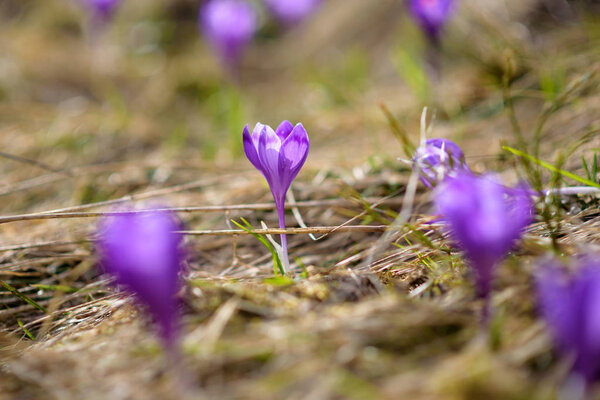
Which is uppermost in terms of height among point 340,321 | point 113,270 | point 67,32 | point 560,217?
point 67,32

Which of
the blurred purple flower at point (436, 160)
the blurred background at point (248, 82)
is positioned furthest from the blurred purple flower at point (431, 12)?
the blurred purple flower at point (436, 160)

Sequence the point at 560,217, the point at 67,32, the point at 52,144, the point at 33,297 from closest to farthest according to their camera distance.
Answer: the point at 560,217
the point at 33,297
the point at 52,144
the point at 67,32

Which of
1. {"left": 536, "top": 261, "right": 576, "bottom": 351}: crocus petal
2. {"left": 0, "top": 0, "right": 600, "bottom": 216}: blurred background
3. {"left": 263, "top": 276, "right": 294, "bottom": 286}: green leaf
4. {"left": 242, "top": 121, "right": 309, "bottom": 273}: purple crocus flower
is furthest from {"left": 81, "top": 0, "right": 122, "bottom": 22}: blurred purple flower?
{"left": 536, "top": 261, "right": 576, "bottom": 351}: crocus petal

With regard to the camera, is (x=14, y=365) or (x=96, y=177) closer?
(x=14, y=365)

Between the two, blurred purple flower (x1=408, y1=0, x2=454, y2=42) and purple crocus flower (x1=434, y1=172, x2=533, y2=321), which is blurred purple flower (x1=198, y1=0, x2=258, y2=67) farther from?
purple crocus flower (x1=434, y1=172, x2=533, y2=321)

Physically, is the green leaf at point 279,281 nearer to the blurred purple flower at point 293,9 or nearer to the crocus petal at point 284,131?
the crocus petal at point 284,131

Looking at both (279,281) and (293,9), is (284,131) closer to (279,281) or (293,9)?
(279,281)

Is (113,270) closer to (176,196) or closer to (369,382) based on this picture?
(369,382)

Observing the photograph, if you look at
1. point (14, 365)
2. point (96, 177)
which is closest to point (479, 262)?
point (14, 365)
